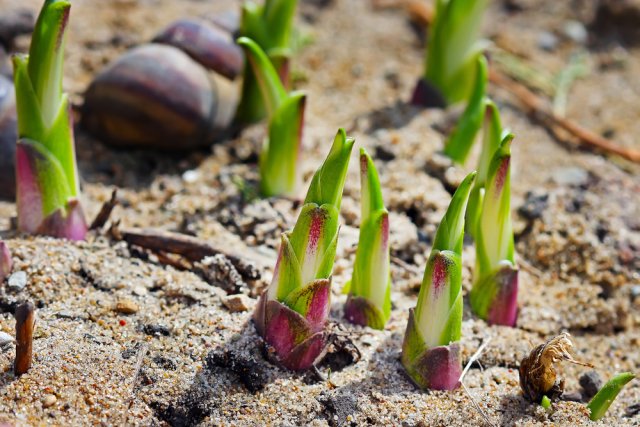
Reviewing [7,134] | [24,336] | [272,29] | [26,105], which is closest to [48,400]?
[24,336]

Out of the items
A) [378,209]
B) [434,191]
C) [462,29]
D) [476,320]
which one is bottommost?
[476,320]

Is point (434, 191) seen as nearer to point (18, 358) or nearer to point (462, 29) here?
point (462, 29)

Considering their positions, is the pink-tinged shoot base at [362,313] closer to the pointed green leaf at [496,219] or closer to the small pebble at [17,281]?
the pointed green leaf at [496,219]

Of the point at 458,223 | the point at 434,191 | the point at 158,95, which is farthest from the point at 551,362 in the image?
the point at 158,95

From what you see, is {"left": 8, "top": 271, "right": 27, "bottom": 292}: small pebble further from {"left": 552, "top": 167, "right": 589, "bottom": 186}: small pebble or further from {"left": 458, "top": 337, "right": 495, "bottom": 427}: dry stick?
{"left": 552, "top": 167, "right": 589, "bottom": 186}: small pebble

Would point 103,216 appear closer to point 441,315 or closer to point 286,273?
point 286,273

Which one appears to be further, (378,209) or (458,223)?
(378,209)

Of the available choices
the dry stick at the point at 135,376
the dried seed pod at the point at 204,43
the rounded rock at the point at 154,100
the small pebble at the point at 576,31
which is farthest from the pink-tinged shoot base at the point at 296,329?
the small pebble at the point at 576,31
